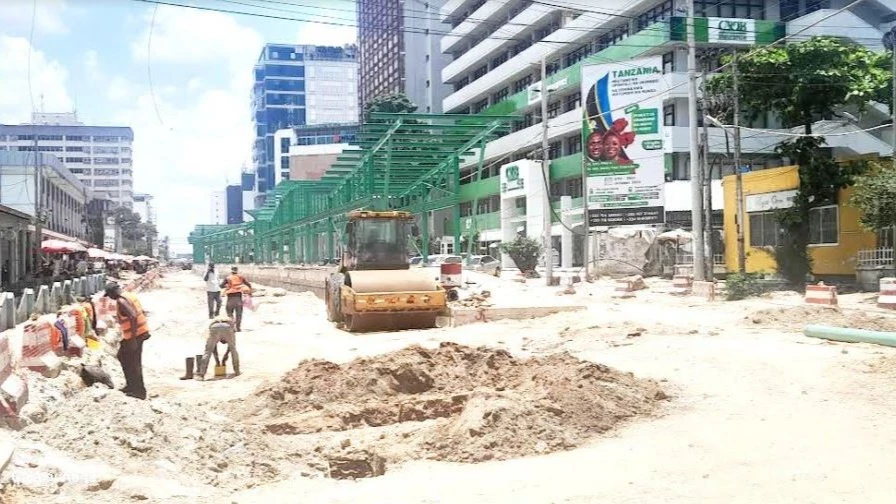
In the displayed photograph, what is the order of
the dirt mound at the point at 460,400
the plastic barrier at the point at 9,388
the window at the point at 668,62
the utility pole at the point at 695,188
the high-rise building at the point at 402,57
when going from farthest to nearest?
the high-rise building at the point at 402,57
the window at the point at 668,62
the utility pole at the point at 695,188
the dirt mound at the point at 460,400
the plastic barrier at the point at 9,388

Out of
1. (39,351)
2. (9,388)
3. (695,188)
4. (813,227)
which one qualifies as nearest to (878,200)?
(813,227)

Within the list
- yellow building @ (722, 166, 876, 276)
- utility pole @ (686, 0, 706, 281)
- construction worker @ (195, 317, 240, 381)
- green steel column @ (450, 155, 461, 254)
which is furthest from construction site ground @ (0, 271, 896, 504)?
green steel column @ (450, 155, 461, 254)

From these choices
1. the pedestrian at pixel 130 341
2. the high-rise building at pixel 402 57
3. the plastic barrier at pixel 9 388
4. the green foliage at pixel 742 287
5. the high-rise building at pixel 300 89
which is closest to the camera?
the plastic barrier at pixel 9 388

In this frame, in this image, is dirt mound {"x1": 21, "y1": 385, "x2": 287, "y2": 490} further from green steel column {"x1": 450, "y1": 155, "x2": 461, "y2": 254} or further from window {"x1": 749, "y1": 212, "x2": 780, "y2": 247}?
green steel column {"x1": 450, "y1": 155, "x2": 461, "y2": 254}

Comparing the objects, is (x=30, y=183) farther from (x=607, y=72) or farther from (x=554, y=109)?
(x=607, y=72)

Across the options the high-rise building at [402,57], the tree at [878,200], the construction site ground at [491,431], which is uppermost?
the high-rise building at [402,57]

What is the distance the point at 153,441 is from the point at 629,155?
3369 cm

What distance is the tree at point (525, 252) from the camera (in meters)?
40.2

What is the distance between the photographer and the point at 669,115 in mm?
41594

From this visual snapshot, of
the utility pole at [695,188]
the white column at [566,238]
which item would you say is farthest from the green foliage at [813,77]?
the white column at [566,238]

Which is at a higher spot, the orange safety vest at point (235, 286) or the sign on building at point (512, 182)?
the sign on building at point (512, 182)

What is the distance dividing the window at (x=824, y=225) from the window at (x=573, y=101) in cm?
2480

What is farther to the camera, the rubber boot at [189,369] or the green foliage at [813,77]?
the green foliage at [813,77]

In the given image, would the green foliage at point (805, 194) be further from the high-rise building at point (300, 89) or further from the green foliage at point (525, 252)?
the high-rise building at point (300, 89)
